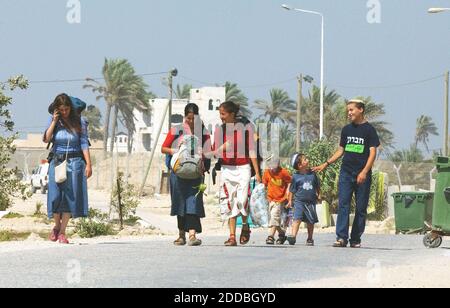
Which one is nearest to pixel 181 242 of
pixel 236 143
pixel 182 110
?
pixel 236 143

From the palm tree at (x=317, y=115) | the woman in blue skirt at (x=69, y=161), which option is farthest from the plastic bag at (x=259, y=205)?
the palm tree at (x=317, y=115)

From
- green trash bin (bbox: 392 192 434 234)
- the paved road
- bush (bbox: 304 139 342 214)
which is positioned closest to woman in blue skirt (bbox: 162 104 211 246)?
the paved road

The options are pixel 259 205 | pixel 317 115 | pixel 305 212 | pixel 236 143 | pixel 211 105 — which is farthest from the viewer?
pixel 211 105

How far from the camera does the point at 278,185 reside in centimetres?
1814

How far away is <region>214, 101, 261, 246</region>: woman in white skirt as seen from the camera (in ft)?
51.4

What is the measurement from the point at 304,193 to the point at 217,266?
5397 millimetres

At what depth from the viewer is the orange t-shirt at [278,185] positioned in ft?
59.6

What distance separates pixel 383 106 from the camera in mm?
95000

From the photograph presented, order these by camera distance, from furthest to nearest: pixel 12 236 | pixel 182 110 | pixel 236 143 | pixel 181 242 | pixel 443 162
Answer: pixel 182 110, pixel 12 236, pixel 443 162, pixel 181 242, pixel 236 143

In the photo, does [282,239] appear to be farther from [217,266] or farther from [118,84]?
[118,84]

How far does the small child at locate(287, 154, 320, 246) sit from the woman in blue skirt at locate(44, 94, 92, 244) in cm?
319

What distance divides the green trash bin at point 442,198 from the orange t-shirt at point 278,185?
216 centimetres
